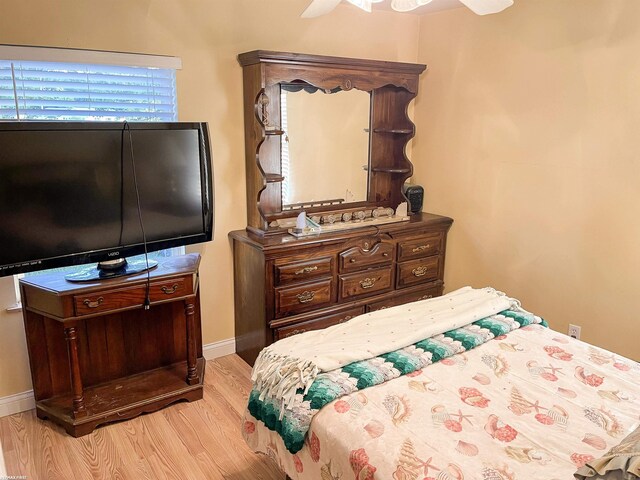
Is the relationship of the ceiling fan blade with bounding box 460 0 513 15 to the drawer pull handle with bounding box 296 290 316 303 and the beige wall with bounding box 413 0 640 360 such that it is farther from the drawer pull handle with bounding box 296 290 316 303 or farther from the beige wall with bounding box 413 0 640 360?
the drawer pull handle with bounding box 296 290 316 303

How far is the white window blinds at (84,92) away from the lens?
8.06ft

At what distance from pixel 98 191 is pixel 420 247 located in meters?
2.24

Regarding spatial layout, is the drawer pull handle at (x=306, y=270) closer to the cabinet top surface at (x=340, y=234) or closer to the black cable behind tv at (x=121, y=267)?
the cabinet top surface at (x=340, y=234)

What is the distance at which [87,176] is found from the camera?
241 cm

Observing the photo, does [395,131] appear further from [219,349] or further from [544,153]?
[219,349]

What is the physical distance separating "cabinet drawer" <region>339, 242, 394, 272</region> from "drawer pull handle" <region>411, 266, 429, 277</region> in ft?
0.91

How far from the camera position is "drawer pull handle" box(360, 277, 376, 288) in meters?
3.35

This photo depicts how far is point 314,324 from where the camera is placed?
3.16m

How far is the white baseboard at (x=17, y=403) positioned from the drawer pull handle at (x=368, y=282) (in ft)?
6.84

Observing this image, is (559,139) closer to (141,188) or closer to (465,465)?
(465,465)

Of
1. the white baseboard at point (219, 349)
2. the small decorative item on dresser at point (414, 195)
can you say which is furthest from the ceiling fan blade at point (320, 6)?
the white baseboard at point (219, 349)

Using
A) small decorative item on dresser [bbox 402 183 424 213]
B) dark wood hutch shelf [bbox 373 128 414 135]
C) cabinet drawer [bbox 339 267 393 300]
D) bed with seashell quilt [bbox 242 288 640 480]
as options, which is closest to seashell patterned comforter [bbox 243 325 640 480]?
bed with seashell quilt [bbox 242 288 640 480]

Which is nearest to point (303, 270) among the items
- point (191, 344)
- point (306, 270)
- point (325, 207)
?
point (306, 270)

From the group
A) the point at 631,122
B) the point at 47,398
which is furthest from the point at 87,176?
the point at 631,122
